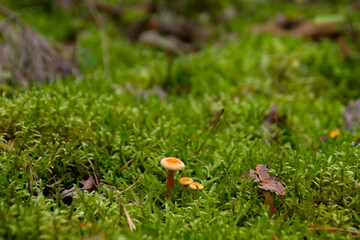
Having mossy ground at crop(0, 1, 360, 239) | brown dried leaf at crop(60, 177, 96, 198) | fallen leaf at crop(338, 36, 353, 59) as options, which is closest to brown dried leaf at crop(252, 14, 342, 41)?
fallen leaf at crop(338, 36, 353, 59)

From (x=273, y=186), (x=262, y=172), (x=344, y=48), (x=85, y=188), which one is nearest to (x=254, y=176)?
(x=262, y=172)

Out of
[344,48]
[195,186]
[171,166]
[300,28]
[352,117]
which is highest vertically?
[300,28]

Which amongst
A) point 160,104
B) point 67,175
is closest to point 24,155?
point 67,175

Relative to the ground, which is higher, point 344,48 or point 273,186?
point 344,48

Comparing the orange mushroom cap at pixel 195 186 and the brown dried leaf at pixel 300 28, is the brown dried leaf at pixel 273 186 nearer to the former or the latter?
the orange mushroom cap at pixel 195 186

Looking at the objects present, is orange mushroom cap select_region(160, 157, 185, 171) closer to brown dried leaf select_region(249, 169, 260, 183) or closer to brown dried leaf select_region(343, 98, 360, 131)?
brown dried leaf select_region(249, 169, 260, 183)

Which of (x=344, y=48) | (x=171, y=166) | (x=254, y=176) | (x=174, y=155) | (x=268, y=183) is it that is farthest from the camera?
(x=344, y=48)

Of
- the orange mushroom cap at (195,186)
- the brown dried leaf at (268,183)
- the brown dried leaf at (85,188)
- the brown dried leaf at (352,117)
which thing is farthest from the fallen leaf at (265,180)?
the brown dried leaf at (352,117)

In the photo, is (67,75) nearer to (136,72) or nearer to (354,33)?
(136,72)

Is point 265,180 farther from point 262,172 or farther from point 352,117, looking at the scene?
point 352,117

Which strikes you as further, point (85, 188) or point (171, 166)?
point (85, 188)
